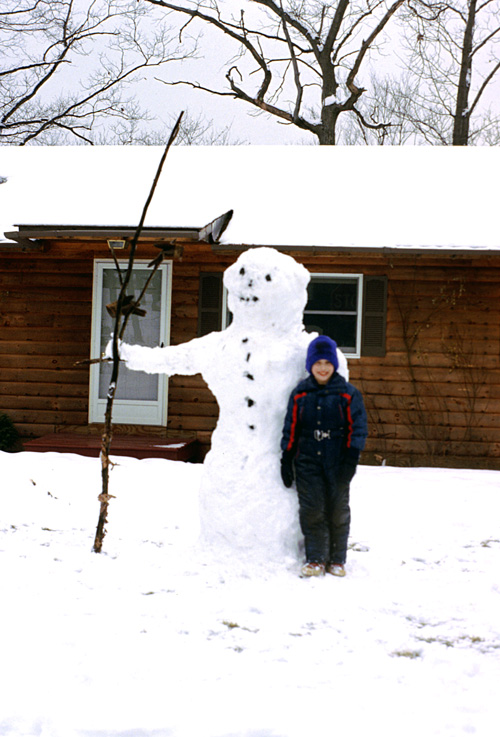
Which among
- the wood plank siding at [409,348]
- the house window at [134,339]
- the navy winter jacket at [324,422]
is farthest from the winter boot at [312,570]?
the house window at [134,339]

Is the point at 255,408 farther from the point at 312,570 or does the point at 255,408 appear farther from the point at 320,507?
the point at 312,570

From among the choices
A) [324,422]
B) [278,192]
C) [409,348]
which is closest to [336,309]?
[409,348]

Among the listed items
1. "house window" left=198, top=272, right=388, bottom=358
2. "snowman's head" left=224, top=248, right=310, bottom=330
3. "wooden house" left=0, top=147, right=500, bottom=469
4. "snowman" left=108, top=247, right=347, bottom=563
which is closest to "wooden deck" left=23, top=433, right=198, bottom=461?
"wooden house" left=0, top=147, right=500, bottom=469

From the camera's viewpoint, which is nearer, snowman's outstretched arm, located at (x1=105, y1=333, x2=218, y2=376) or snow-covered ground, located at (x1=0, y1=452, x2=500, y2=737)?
snow-covered ground, located at (x1=0, y1=452, x2=500, y2=737)

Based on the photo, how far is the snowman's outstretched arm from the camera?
441cm

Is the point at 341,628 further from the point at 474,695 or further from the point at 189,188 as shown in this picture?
the point at 189,188

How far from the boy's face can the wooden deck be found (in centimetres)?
390

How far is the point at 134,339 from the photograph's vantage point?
8.72 metres

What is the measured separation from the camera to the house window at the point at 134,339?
8586 mm

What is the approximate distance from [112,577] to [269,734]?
1717mm

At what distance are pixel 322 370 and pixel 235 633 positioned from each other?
1.53 meters

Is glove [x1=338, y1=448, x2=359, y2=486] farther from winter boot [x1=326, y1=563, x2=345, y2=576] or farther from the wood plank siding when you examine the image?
the wood plank siding

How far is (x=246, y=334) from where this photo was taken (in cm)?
431

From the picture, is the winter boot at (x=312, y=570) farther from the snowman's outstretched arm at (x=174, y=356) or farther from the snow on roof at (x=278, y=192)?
the snow on roof at (x=278, y=192)
